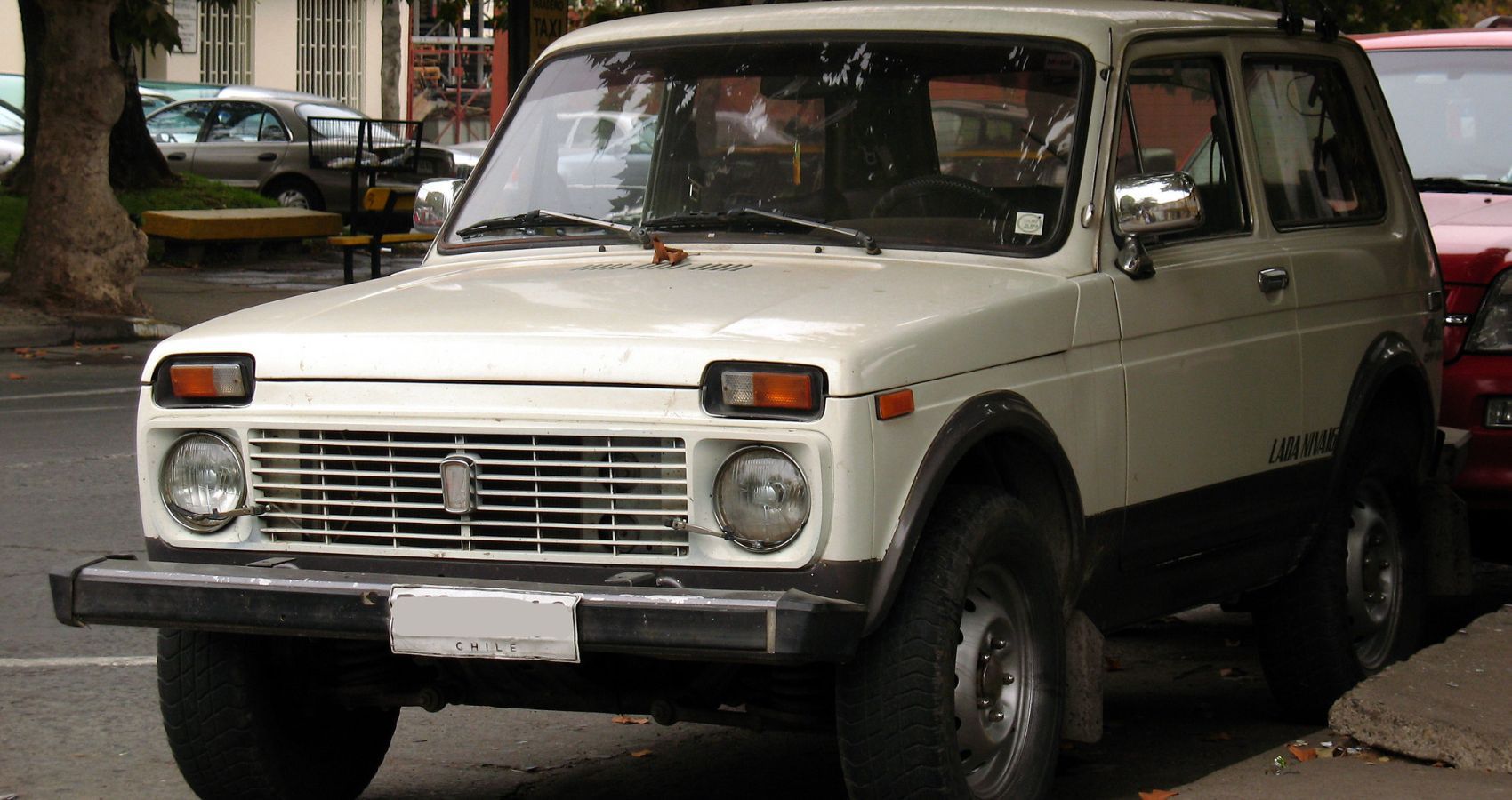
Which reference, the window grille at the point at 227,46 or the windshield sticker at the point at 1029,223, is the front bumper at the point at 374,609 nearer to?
the windshield sticker at the point at 1029,223

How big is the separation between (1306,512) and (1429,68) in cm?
346

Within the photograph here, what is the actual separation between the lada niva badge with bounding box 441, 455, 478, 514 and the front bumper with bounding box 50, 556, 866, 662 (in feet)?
0.48

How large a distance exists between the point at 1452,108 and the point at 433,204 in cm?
453

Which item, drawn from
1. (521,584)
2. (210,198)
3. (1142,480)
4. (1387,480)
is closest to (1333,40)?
(1387,480)

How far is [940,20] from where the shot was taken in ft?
17.8

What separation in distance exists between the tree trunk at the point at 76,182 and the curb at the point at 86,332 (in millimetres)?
292

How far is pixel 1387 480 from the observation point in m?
6.30

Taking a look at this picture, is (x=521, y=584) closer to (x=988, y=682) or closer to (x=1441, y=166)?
(x=988, y=682)

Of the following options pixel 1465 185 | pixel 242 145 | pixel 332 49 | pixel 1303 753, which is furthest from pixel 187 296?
pixel 332 49

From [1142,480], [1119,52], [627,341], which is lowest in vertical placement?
[1142,480]

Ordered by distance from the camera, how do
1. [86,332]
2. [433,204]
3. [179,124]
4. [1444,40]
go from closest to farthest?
[433,204] < [1444,40] < [86,332] < [179,124]

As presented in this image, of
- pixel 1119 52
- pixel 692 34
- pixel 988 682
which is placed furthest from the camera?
pixel 692 34

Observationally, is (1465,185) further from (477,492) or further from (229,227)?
(229,227)

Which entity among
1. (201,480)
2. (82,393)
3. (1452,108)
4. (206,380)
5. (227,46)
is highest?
(227,46)
